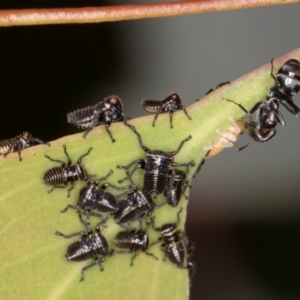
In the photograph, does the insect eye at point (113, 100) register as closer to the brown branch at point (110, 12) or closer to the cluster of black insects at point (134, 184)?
the cluster of black insects at point (134, 184)

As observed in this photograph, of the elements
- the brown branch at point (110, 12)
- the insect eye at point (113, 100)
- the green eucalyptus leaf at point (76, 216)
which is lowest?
the green eucalyptus leaf at point (76, 216)

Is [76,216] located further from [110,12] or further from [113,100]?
[110,12]

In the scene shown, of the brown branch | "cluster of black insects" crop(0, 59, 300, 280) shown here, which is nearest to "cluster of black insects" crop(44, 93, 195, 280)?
"cluster of black insects" crop(0, 59, 300, 280)

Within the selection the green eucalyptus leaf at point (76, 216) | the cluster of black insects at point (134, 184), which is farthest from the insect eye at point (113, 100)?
the green eucalyptus leaf at point (76, 216)

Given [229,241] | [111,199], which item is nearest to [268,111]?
[111,199]

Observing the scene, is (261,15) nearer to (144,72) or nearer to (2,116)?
(144,72)

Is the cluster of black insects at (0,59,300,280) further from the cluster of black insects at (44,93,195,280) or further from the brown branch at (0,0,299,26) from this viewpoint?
the brown branch at (0,0,299,26)
